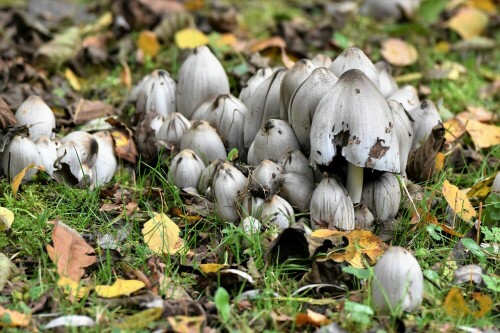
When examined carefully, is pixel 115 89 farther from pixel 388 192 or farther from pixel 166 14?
pixel 388 192

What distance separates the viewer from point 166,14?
13.0 ft

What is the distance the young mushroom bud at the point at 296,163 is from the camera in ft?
7.57

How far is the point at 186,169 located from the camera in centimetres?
247

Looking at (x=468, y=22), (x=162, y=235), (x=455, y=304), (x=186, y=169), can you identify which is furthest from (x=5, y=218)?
(x=468, y=22)

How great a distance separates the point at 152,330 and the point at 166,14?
247 cm

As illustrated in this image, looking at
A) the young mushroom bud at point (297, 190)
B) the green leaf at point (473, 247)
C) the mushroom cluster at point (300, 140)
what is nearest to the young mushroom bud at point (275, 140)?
the mushroom cluster at point (300, 140)

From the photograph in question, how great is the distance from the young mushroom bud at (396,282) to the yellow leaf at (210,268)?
42 cm

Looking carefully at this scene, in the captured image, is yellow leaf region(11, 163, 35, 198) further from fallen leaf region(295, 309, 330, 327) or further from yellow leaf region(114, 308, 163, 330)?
fallen leaf region(295, 309, 330, 327)

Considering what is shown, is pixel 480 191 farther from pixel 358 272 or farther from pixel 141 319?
pixel 141 319

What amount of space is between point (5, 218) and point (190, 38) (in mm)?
1721

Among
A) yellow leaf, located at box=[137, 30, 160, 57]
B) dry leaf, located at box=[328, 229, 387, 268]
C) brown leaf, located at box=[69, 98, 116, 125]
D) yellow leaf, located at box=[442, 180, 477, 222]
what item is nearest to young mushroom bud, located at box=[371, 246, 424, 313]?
dry leaf, located at box=[328, 229, 387, 268]

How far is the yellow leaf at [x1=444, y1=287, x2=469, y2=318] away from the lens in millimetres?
1888

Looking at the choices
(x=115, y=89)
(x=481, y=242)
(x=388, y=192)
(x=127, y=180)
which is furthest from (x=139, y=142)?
(x=481, y=242)

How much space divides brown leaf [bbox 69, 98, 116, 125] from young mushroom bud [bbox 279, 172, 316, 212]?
3.67 ft
